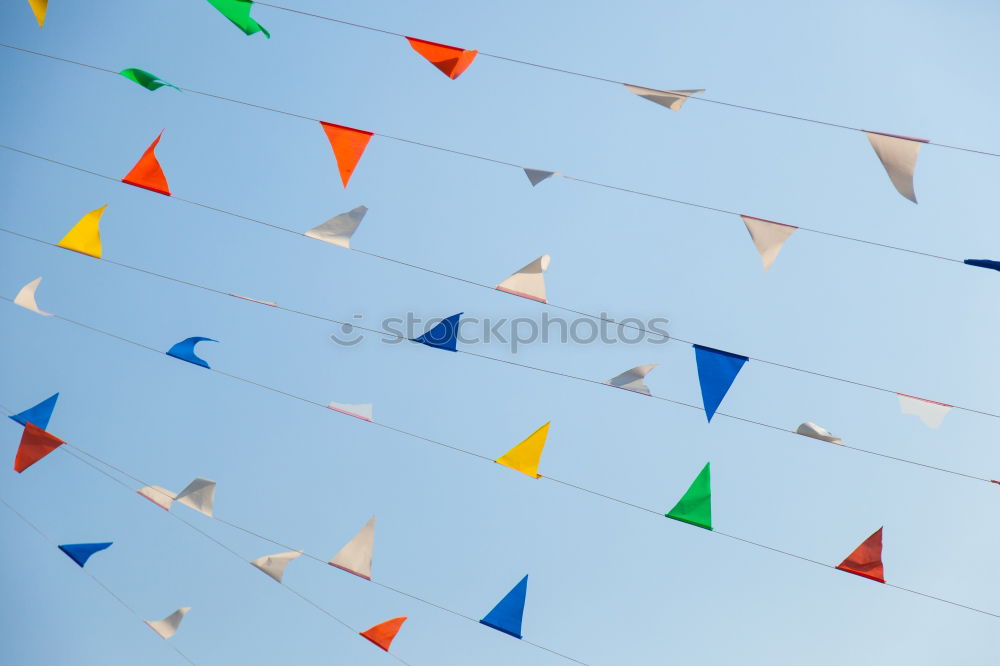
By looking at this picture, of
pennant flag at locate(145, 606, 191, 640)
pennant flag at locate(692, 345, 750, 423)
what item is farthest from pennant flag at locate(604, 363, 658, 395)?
pennant flag at locate(145, 606, 191, 640)

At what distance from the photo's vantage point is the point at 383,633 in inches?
122

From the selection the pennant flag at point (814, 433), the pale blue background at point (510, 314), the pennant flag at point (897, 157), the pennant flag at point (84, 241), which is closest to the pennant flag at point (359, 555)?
the pale blue background at point (510, 314)

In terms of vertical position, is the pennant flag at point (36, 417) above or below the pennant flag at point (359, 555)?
above

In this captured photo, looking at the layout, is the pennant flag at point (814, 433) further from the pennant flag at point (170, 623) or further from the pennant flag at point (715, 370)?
the pennant flag at point (170, 623)

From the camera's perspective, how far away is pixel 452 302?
355 centimetres

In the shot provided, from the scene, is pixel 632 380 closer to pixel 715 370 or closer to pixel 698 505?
pixel 715 370

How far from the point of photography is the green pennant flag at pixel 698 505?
2582 millimetres

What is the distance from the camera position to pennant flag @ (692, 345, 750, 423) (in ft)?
8.16

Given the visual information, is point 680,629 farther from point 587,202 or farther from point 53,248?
point 53,248

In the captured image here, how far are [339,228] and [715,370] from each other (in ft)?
3.99

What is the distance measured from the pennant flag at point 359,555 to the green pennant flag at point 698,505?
0.96 m

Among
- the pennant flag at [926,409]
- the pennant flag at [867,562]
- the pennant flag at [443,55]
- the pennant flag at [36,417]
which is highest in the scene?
the pennant flag at [443,55]

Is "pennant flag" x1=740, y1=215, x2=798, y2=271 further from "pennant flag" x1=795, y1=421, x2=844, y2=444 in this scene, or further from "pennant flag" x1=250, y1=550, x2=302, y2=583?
"pennant flag" x1=250, y1=550, x2=302, y2=583

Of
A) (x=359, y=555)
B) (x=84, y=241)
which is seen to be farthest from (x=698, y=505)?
(x=84, y=241)
